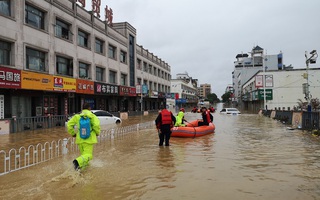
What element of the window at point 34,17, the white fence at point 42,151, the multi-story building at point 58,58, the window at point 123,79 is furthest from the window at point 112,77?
the white fence at point 42,151

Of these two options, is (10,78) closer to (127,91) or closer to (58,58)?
(58,58)

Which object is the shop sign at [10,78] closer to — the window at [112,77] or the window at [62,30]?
the window at [62,30]

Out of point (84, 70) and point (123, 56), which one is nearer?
point (84, 70)

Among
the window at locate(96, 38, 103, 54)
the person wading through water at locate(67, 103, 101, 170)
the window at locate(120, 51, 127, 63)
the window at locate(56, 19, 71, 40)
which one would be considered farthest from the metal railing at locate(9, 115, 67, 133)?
the window at locate(120, 51, 127, 63)

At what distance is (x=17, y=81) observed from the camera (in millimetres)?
18438

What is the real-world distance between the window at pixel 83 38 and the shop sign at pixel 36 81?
7503mm

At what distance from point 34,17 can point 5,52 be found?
4.28 meters

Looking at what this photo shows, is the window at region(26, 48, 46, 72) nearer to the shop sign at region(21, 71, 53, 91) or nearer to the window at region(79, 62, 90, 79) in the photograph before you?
the shop sign at region(21, 71, 53, 91)

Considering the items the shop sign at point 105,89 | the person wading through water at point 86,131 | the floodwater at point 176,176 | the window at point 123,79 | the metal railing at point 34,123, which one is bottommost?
the floodwater at point 176,176

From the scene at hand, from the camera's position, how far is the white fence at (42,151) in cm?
767

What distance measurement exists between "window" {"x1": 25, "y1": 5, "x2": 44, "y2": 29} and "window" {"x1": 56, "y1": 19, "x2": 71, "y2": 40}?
2.05 m

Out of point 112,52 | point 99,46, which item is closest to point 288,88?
point 112,52

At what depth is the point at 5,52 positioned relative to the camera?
19.0 metres

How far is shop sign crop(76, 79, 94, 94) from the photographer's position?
26094mm
